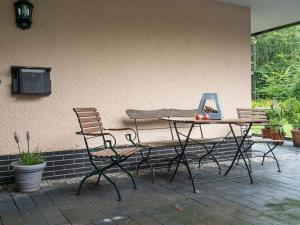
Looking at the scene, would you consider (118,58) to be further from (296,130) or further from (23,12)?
(296,130)

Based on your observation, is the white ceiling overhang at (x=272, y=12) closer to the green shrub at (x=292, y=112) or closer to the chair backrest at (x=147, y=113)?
the green shrub at (x=292, y=112)

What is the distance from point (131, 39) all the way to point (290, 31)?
12695 mm

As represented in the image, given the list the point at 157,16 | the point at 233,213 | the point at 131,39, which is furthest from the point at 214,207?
the point at 157,16

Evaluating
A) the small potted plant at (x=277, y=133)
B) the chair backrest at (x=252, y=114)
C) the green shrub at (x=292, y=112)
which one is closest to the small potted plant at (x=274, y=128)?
the small potted plant at (x=277, y=133)

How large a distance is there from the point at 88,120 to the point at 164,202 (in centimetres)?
123

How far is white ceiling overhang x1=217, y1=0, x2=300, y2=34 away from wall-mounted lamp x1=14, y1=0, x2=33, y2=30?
9.76 feet

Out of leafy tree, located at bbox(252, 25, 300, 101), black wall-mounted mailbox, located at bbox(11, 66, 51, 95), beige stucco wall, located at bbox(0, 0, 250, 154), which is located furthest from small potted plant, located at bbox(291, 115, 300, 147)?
leafy tree, located at bbox(252, 25, 300, 101)

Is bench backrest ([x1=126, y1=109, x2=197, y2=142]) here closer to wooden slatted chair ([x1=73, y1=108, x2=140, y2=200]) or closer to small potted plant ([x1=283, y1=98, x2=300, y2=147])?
wooden slatted chair ([x1=73, y1=108, x2=140, y2=200])

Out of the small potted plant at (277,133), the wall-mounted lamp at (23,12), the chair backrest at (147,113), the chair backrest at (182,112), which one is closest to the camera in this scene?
the wall-mounted lamp at (23,12)

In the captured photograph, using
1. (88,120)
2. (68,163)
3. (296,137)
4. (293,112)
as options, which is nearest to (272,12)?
(293,112)

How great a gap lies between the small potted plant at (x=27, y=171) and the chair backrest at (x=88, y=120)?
A: 59cm

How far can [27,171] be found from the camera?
11.2 feet

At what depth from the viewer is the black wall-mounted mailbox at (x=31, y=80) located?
377 centimetres

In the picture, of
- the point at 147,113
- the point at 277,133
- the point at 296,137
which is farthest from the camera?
the point at 277,133
